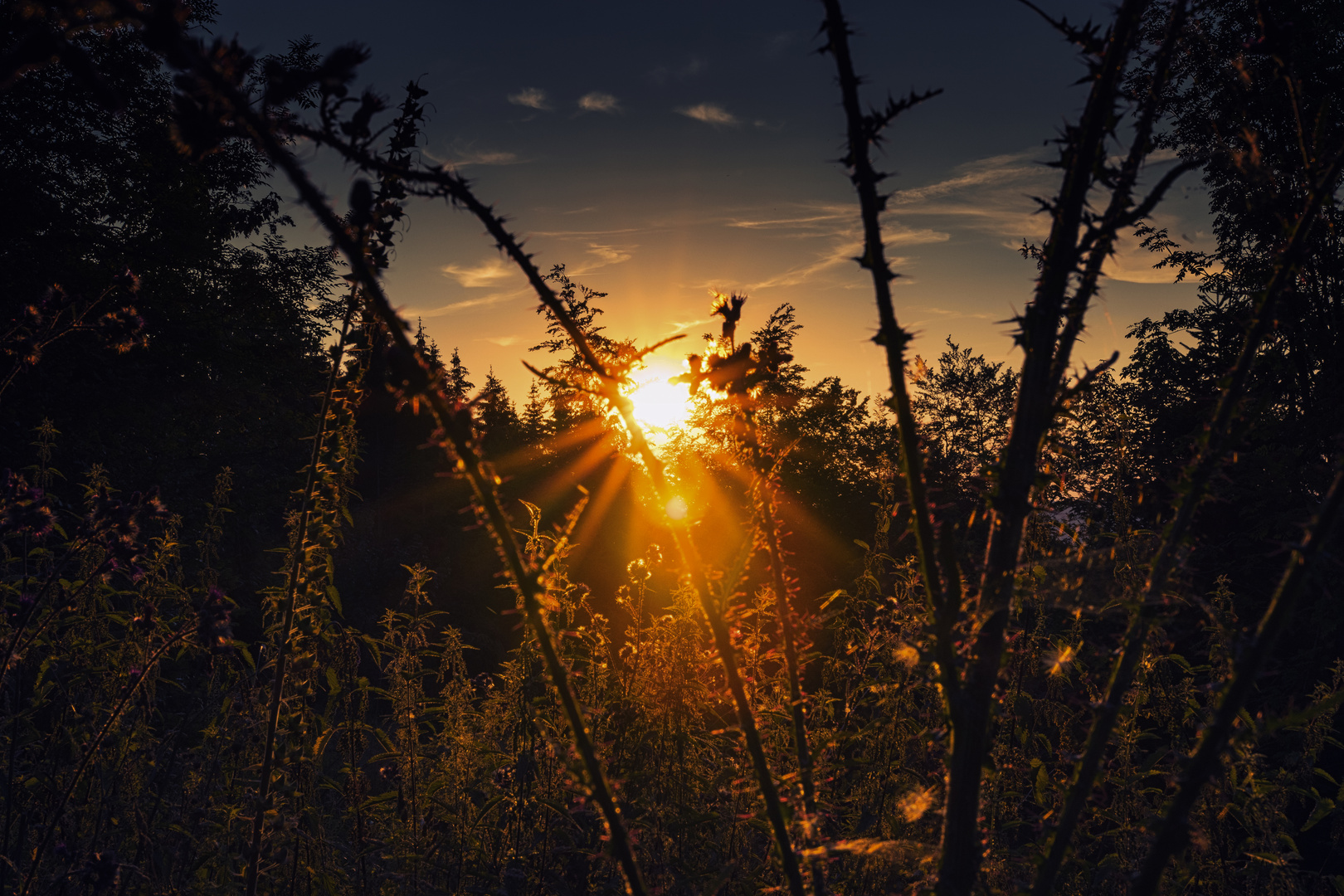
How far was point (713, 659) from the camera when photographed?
1350 millimetres

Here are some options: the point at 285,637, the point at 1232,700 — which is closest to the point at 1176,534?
the point at 1232,700

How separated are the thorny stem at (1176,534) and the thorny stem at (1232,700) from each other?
0.09 meters

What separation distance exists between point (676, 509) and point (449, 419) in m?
0.38

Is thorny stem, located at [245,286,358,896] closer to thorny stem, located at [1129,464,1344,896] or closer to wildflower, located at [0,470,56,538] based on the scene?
wildflower, located at [0,470,56,538]

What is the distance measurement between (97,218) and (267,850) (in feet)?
68.6

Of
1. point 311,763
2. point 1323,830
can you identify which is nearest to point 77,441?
point 311,763

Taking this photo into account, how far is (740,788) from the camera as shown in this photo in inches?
94.3

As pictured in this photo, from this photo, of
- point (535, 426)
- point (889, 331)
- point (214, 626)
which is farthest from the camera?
point (535, 426)

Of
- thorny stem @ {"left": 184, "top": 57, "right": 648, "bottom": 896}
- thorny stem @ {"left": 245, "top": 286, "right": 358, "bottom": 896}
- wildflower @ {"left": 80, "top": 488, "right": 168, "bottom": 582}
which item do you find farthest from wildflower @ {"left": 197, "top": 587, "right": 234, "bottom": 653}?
thorny stem @ {"left": 184, "top": 57, "right": 648, "bottom": 896}

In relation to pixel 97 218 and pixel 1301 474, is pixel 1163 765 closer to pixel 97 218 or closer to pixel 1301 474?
→ pixel 1301 474

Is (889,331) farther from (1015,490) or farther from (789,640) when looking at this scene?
(789,640)

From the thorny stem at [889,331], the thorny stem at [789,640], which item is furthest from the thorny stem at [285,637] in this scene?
the thorny stem at [889,331]

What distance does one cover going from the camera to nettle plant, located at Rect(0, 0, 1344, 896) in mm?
884

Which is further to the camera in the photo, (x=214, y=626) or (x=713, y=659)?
(x=214, y=626)
